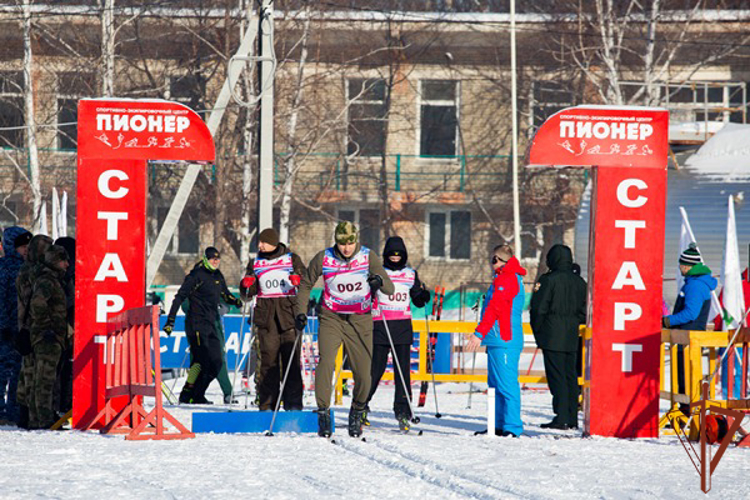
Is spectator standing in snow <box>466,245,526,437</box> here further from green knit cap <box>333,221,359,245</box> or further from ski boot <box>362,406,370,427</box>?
green knit cap <box>333,221,359,245</box>

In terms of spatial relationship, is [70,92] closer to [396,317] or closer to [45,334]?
[45,334]

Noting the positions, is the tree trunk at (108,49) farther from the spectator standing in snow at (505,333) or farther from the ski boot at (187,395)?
the spectator standing in snow at (505,333)

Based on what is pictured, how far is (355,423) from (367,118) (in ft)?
76.0

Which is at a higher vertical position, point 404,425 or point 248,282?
point 248,282

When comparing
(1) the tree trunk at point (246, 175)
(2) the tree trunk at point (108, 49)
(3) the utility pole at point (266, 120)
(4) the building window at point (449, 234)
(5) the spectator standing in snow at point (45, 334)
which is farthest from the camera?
(4) the building window at point (449, 234)

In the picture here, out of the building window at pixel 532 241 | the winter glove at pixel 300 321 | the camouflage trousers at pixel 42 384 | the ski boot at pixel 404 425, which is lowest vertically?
the ski boot at pixel 404 425

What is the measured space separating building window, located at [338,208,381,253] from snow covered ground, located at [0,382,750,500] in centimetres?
2290

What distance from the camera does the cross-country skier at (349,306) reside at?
10.1 metres

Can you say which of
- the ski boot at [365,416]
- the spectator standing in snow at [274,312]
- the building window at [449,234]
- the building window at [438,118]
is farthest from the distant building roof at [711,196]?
the building window at [438,118]

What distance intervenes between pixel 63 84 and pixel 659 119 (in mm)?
22369

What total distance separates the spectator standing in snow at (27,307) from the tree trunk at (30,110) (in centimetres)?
1899

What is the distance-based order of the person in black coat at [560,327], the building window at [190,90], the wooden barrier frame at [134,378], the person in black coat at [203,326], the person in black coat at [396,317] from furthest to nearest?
1. the building window at [190,90]
2. the person in black coat at [203,326]
3. the person in black coat at [560,327]
4. the person in black coat at [396,317]
5. the wooden barrier frame at [134,378]

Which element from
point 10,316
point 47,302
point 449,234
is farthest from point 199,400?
point 449,234

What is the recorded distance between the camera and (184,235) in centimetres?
→ 3369
